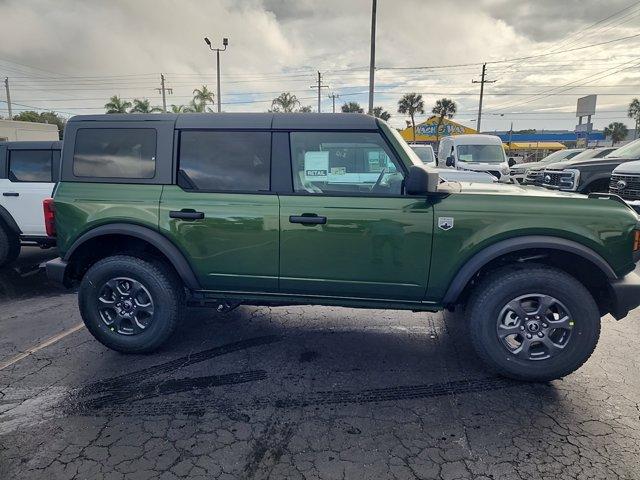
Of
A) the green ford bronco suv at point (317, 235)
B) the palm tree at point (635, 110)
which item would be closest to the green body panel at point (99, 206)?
the green ford bronco suv at point (317, 235)

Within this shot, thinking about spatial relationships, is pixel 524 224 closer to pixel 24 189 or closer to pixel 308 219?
pixel 308 219

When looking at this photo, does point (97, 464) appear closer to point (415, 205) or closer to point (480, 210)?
point (415, 205)

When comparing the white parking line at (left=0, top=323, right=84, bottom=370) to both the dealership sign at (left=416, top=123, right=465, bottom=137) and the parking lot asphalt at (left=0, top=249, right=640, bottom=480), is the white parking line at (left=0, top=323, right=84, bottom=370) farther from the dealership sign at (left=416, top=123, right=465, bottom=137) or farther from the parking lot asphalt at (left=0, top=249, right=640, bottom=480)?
the dealership sign at (left=416, top=123, right=465, bottom=137)

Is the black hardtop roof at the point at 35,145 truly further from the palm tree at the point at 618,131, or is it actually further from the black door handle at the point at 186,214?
the palm tree at the point at 618,131

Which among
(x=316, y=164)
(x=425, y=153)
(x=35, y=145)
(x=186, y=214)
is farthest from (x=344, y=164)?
(x=425, y=153)

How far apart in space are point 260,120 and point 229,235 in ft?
3.16

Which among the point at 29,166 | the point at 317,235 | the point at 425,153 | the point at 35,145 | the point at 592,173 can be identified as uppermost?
the point at 425,153

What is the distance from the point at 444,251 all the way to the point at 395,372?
1046 mm

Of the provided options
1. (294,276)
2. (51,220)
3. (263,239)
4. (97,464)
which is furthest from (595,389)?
(51,220)

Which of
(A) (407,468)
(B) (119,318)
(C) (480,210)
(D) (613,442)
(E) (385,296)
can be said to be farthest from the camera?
(B) (119,318)

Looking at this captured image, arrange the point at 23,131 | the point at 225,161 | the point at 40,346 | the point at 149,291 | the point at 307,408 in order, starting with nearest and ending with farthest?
the point at 307,408
the point at 225,161
the point at 149,291
the point at 40,346
the point at 23,131

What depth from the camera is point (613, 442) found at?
2.47 metres

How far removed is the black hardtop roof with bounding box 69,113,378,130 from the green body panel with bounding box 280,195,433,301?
1.91 feet

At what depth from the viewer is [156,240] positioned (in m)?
3.38
